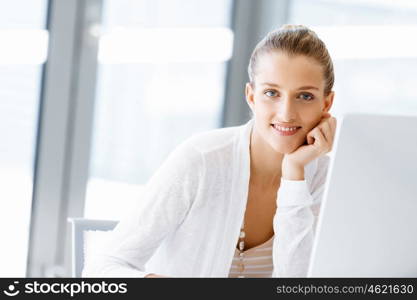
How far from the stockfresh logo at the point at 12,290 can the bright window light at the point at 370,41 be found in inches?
92.7

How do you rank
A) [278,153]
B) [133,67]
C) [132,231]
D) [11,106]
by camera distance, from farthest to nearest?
[133,67] < [11,106] < [278,153] < [132,231]

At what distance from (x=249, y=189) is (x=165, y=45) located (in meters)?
1.83

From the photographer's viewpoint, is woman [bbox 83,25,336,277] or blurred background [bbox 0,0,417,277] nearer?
woman [bbox 83,25,336,277]

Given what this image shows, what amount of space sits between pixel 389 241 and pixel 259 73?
77 centimetres

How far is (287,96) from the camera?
1649 millimetres

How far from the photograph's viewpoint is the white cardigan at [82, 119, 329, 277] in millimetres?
1604

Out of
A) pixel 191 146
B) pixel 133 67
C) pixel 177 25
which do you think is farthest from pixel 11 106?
pixel 191 146

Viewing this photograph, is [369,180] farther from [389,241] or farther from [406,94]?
[406,94]

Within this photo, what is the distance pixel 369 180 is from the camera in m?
1.04

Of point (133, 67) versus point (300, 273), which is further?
point (133, 67)

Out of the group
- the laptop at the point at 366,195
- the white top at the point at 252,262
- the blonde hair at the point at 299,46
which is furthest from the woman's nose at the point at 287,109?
the laptop at the point at 366,195

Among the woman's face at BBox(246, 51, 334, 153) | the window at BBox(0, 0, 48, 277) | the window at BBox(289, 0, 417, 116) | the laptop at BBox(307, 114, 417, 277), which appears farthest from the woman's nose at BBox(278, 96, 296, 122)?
the window at BBox(0, 0, 48, 277)

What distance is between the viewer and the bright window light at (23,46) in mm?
2943

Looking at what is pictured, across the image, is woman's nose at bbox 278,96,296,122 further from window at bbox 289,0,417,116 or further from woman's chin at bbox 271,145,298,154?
window at bbox 289,0,417,116
